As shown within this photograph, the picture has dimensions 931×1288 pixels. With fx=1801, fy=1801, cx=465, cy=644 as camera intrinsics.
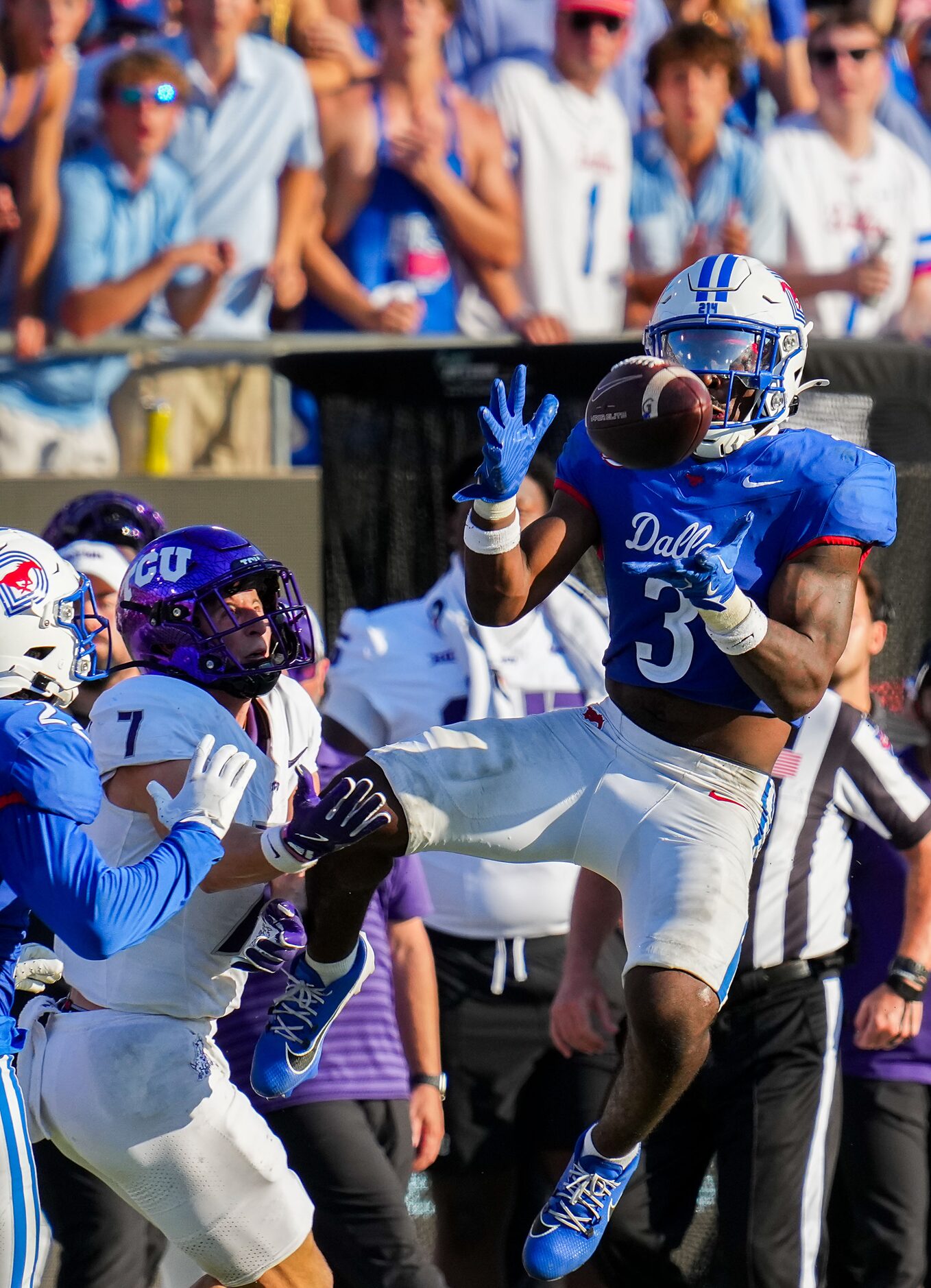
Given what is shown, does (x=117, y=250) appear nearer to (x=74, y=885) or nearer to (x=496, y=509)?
(x=496, y=509)

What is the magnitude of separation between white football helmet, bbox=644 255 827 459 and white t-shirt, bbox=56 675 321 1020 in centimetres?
114

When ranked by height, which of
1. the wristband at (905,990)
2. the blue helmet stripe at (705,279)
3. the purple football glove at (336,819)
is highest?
the blue helmet stripe at (705,279)

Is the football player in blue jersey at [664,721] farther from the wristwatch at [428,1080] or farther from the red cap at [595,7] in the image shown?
the red cap at [595,7]

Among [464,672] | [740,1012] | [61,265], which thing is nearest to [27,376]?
[61,265]

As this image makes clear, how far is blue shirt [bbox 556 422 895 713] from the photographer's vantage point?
3.51m

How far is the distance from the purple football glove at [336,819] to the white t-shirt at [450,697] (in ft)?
4.45

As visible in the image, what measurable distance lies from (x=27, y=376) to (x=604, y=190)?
258cm

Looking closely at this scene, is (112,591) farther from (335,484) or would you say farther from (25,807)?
(25,807)

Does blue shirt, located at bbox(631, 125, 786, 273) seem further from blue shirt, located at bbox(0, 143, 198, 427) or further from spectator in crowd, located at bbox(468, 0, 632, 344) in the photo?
blue shirt, located at bbox(0, 143, 198, 427)

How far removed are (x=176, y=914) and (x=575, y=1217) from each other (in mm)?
971

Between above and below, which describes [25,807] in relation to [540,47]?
below

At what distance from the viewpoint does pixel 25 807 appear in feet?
9.68

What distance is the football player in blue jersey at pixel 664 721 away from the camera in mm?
3367

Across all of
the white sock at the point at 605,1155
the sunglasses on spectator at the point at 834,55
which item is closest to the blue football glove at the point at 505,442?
the white sock at the point at 605,1155
